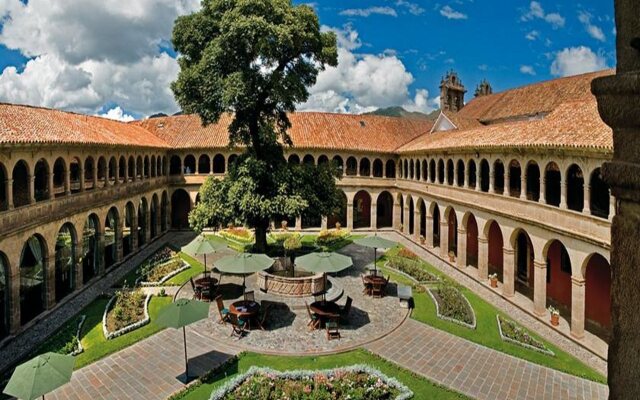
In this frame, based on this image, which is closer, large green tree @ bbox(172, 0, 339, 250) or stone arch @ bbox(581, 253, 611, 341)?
stone arch @ bbox(581, 253, 611, 341)

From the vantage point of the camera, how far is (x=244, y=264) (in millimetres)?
18656

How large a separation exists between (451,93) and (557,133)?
34.0 m

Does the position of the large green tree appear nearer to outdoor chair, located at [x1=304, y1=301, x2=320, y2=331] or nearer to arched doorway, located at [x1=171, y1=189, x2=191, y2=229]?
outdoor chair, located at [x1=304, y1=301, x2=320, y2=331]

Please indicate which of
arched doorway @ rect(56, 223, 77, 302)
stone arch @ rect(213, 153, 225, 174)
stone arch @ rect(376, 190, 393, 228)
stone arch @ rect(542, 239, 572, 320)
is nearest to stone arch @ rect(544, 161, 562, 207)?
stone arch @ rect(542, 239, 572, 320)

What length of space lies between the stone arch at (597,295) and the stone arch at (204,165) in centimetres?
3242

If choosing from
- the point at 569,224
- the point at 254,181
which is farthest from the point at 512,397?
the point at 254,181

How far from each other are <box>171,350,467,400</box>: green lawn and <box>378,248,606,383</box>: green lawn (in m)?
4.21

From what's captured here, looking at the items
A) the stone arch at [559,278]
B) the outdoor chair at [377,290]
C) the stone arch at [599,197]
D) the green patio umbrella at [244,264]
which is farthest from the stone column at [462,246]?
the green patio umbrella at [244,264]

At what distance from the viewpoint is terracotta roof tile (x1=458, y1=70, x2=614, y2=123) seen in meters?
30.1

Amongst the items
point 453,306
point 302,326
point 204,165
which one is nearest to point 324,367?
point 302,326

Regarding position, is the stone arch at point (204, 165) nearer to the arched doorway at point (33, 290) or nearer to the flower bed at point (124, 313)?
the arched doorway at point (33, 290)

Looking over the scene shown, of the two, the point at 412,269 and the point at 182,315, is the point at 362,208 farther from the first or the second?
the point at 182,315

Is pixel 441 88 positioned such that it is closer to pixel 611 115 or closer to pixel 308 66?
pixel 308 66

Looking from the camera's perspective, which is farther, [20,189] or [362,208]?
[362,208]
